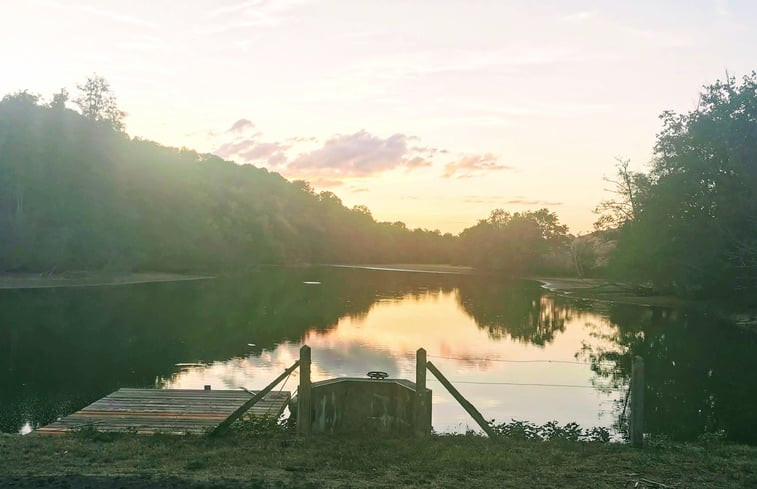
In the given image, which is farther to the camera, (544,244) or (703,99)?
(544,244)

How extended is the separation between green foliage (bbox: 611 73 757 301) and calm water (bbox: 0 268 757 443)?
3893 millimetres

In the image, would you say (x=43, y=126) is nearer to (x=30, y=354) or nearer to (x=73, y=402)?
(x=30, y=354)

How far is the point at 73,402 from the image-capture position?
666 inches

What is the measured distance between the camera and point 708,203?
44.0 meters

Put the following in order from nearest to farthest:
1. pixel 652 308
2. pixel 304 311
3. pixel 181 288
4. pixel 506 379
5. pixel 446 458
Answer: pixel 446 458, pixel 506 379, pixel 304 311, pixel 652 308, pixel 181 288

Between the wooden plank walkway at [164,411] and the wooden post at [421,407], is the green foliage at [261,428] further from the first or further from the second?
the wooden post at [421,407]

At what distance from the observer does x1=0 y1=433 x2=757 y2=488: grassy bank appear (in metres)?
7.53

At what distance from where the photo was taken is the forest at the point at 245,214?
42531 millimetres

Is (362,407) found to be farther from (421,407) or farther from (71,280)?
(71,280)

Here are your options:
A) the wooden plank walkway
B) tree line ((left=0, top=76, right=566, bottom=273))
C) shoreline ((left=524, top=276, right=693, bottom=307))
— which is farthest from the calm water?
tree line ((left=0, top=76, right=566, bottom=273))

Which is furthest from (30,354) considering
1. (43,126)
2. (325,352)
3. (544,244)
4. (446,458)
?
(544,244)

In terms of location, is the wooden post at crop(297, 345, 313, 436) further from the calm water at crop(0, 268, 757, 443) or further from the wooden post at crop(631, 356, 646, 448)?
the calm water at crop(0, 268, 757, 443)

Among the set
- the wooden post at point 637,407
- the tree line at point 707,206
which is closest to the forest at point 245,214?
the tree line at point 707,206

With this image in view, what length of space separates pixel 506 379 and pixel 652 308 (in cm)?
3136
